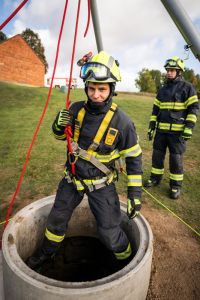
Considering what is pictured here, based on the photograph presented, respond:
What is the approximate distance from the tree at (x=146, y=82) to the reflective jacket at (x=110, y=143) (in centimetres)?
5015

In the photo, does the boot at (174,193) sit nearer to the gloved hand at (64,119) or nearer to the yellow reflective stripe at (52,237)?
the yellow reflective stripe at (52,237)

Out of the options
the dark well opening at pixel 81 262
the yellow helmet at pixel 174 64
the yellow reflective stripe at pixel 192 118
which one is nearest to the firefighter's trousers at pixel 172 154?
the yellow reflective stripe at pixel 192 118

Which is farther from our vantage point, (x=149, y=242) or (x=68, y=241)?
(x=68, y=241)

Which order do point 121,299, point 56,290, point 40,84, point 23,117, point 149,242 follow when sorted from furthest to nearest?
point 40,84
point 23,117
point 149,242
point 121,299
point 56,290

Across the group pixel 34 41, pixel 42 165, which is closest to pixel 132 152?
pixel 42 165

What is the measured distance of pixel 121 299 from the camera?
2084 millimetres

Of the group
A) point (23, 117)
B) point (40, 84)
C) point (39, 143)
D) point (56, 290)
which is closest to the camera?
point (56, 290)

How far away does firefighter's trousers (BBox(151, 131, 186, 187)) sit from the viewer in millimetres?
4457

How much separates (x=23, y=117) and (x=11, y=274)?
932 centimetres

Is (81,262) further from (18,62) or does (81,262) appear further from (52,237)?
(18,62)

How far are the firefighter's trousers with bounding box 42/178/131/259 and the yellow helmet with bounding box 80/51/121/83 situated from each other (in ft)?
3.62

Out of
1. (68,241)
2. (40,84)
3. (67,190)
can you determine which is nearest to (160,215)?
(68,241)

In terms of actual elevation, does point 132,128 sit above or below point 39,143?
above

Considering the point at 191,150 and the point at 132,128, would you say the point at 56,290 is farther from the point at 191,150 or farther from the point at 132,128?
the point at 191,150
